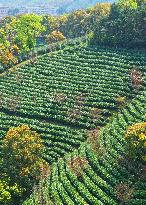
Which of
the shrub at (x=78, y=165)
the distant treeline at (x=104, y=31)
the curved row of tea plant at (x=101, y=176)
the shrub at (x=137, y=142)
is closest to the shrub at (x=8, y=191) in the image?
the curved row of tea plant at (x=101, y=176)

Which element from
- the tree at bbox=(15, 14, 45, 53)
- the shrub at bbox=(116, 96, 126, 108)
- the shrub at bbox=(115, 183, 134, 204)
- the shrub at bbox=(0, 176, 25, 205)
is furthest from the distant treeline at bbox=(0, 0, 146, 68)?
the shrub at bbox=(115, 183, 134, 204)

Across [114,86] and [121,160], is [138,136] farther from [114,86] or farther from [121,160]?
[114,86]

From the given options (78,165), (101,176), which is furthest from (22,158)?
(101,176)

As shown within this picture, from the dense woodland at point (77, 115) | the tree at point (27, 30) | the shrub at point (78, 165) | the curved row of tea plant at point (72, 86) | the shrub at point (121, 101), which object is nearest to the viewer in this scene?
the dense woodland at point (77, 115)

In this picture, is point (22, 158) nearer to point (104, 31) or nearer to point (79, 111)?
point (79, 111)

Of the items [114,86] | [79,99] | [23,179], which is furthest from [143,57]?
[23,179]

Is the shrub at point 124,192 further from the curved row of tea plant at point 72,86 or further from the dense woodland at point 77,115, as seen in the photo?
the curved row of tea plant at point 72,86
